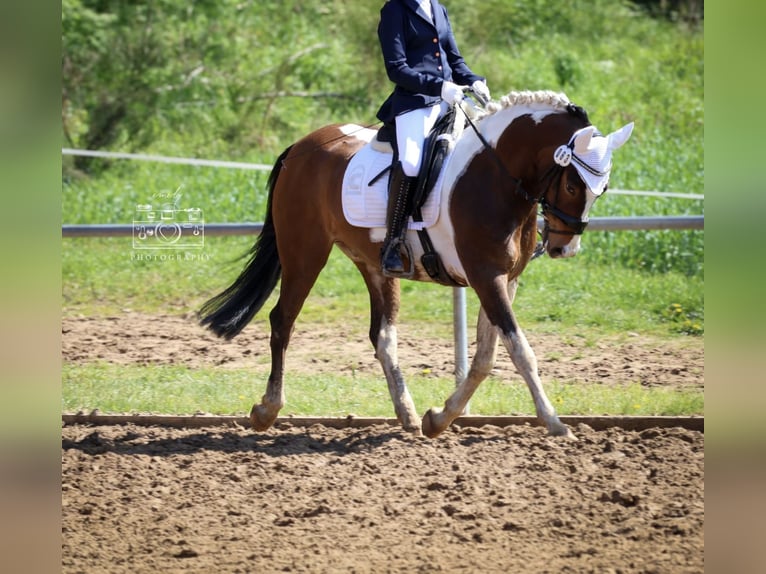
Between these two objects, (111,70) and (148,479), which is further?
(111,70)

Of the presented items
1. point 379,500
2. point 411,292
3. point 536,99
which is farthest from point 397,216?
point 411,292

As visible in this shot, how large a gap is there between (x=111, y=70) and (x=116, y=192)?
2.90 meters

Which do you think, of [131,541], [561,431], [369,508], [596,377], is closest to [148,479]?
[131,541]

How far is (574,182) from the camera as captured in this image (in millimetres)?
5656

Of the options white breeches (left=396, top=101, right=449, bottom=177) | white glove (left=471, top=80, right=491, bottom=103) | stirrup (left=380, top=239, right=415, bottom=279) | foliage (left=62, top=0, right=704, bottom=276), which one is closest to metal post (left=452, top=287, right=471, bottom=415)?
stirrup (left=380, top=239, right=415, bottom=279)

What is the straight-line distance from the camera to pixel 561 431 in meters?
5.83

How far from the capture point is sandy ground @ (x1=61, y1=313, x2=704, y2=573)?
4.47 m

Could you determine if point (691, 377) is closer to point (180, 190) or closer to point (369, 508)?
point (369, 508)

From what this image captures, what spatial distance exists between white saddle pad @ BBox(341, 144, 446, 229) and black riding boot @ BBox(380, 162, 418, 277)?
15cm

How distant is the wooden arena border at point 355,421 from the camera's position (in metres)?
6.51

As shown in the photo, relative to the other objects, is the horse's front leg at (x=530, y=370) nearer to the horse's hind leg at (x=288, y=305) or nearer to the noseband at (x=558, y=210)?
the noseband at (x=558, y=210)

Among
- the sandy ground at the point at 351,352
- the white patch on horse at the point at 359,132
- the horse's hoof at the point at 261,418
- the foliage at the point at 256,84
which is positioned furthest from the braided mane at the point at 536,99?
the foliage at the point at 256,84
